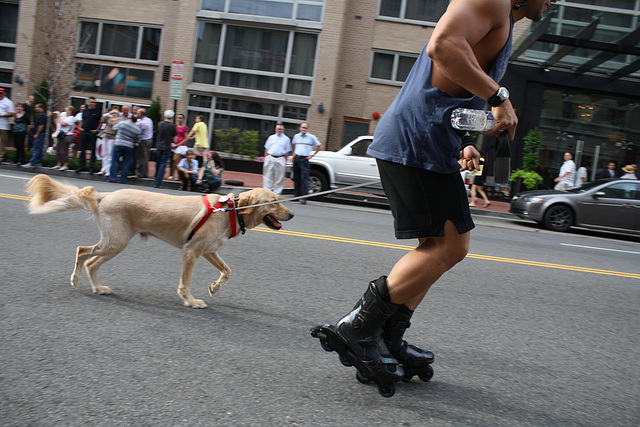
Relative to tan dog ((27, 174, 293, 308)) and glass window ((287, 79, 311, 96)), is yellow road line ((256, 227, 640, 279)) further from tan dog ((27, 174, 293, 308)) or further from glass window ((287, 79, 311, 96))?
glass window ((287, 79, 311, 96))

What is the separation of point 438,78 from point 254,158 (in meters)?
20.2

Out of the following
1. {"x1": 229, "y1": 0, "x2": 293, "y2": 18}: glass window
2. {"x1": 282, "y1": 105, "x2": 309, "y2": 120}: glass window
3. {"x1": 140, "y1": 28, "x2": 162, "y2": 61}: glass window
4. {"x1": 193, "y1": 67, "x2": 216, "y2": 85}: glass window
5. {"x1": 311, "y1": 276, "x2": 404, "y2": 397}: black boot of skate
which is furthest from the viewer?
{"x1": 140, "y1": 28, "x2": 162, "y2": 61}: glass window

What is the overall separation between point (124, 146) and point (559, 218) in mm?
11058

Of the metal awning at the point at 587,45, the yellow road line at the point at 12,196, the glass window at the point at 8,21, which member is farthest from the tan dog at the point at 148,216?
the glass window at the point at 8,21

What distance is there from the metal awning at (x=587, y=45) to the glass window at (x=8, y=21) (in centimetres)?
2199

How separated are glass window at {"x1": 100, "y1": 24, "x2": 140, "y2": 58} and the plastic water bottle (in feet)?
79.6

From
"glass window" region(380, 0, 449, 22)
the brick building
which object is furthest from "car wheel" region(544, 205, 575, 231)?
"glass window" region(380, 0, 449, 22)

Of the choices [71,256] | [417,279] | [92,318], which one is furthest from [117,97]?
[417,279]

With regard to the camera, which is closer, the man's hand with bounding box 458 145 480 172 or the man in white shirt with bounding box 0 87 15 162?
the man's hand with bounding box 458 145 480 172

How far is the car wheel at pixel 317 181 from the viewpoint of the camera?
15.4 m

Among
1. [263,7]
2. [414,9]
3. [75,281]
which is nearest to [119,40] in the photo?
[263,7]

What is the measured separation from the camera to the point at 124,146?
13.4 m

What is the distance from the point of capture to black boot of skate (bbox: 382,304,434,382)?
9.61 ft

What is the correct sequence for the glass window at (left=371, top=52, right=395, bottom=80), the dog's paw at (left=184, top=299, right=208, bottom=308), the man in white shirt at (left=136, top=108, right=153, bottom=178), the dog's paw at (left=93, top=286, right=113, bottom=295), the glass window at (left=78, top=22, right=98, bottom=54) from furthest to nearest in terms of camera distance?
the glass window at (left=78, top=22, right=98, bottom=54), the glass window at (left=371, top=52, right=395, bottom=80), the man in white shirt at (left=136, top=108, right=153, bottom=178), the dog's paw at (left=93, top=286, right=113, bottom=295), the dog's paw at (left=184, top=299, right=208, bottom=308)
